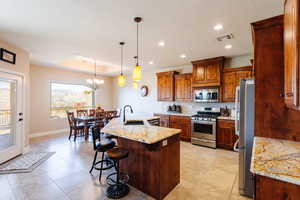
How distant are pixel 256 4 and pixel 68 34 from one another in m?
3.34

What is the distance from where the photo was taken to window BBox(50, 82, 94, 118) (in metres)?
6.15

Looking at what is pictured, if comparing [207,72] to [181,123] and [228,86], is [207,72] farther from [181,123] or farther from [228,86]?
[181,123]

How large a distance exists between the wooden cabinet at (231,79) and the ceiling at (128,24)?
1.69ft

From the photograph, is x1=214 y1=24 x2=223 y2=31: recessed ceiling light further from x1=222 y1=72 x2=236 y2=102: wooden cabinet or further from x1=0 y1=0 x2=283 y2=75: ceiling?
x1=222 y1=72 x2=236 y2=102: wooden cabinet

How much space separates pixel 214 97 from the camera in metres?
4.71

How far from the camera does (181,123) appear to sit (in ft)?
16.9

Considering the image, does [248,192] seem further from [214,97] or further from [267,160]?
[214,97]

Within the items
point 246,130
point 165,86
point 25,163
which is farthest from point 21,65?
point 246,130

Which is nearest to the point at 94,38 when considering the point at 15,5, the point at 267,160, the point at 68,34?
the point at 68,34

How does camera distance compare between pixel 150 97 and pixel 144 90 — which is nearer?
pixel 150 97

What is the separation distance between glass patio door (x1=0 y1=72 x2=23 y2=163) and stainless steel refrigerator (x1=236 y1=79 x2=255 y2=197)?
16.1ft

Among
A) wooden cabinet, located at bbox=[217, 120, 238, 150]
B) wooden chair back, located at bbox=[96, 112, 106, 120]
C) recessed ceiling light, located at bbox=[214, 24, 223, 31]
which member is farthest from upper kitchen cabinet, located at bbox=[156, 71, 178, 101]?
recessed ceiling light, located at bbox=[214, 24, 223, 31]

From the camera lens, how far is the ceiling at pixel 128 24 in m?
2.08

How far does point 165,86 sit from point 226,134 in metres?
2.72
